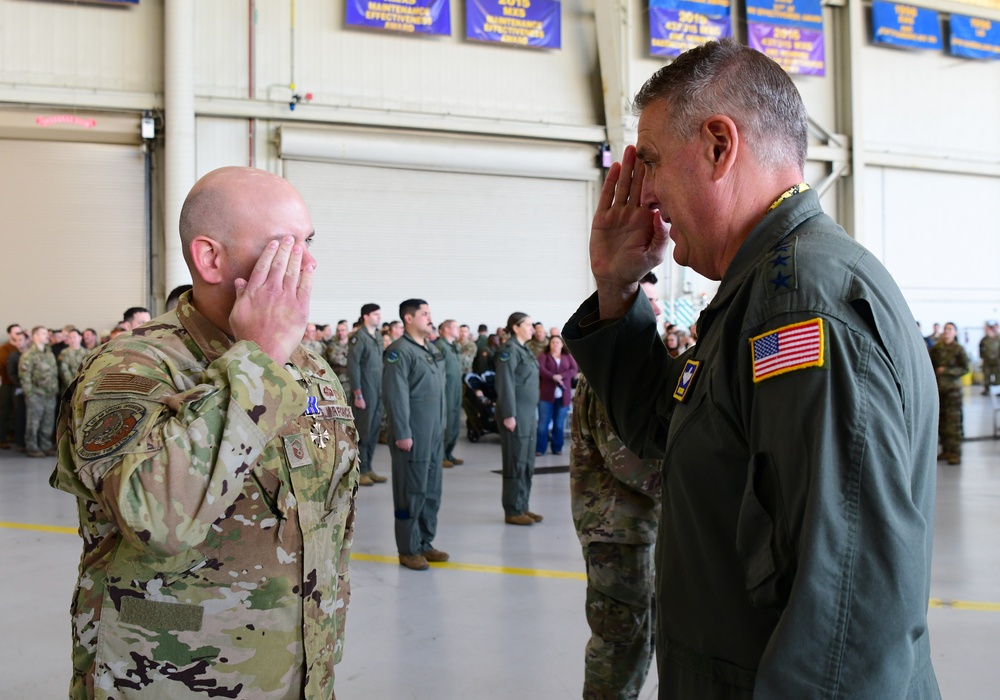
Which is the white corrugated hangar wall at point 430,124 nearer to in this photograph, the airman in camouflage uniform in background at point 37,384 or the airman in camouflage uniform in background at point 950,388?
the airman in camouflage uniform in background at point 37,384

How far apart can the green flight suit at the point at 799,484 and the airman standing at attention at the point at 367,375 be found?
7.69m

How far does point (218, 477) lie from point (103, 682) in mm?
512

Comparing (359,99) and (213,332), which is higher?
(359,99)

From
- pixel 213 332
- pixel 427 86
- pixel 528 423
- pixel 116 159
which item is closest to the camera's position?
pixel 213 332

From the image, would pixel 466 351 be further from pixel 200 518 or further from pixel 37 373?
pixel 200 518

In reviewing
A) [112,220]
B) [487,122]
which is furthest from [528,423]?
[112,220]

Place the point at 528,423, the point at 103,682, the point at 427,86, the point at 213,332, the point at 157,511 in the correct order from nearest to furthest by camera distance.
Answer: the point at 157,511 → the point at 103,682 → the point at 213,332 → the point at 528,423 → the point at 427,86

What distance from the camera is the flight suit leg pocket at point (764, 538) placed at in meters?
0.95

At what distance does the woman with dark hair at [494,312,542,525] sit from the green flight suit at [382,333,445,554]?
2.87ft

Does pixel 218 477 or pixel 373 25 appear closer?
pixel 218 477

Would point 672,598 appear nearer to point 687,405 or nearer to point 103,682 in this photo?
point 687,405

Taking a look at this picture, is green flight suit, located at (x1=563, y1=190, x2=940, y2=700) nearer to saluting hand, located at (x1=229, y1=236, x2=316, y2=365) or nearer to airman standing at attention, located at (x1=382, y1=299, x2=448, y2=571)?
saluting hand, located at (x1=229, y1=236, x2=316, y2=365)

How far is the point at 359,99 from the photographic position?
12680 millimetres

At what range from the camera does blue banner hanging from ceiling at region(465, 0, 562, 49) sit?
13.1 m
